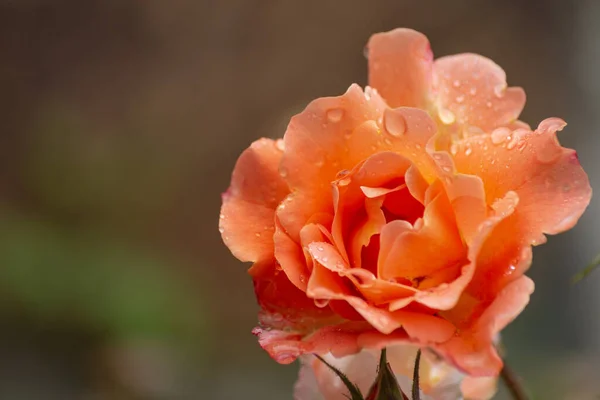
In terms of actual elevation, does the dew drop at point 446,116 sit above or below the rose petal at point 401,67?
below

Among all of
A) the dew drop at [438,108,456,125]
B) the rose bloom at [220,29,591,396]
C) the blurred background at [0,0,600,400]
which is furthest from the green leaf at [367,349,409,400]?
the blurred background at [0,0,600,400]

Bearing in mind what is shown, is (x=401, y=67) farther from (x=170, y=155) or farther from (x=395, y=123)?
(x=170, y=155)

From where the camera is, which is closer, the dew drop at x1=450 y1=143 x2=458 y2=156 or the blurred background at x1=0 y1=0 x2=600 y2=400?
the dew drop at x1=450 y1=143 x2=458 y2=156

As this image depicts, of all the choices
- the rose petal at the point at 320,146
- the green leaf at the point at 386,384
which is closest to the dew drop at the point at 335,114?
the rose petal at the point at 320,146

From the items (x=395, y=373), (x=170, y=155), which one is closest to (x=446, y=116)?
(x=395, y=373)

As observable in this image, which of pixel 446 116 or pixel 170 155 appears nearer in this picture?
pixel 446 116

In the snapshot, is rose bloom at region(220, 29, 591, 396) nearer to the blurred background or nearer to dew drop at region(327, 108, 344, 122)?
dew drop at region(327, 108, 344, 122)

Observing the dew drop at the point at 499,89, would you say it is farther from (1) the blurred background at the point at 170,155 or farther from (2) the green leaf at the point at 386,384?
(1) the blurred background at the point at 170,155
